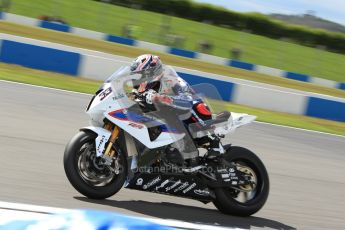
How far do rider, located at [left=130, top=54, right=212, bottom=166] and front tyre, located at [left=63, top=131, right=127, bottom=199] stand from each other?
58cm

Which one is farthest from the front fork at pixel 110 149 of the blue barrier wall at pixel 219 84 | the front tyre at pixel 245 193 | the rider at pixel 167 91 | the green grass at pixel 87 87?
the blue barrier wall at pixel 219 84

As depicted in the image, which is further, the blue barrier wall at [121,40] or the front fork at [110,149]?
the blue barrier wall at [121,40]

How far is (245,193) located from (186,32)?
28967 millimetres

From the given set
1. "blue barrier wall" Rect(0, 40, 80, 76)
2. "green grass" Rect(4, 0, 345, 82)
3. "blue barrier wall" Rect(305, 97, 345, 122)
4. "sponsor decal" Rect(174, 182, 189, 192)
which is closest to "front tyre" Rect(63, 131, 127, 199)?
"sponsor decal" Rect(174, 182, 189, 192)

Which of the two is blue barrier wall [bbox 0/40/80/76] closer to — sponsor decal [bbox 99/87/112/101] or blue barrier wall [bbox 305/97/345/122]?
blue barrier wall [bbox 305/97/345/122]

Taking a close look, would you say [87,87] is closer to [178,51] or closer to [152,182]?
[152,182]

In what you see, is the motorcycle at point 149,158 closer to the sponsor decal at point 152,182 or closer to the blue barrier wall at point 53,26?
the sponsor decal at point 152,182

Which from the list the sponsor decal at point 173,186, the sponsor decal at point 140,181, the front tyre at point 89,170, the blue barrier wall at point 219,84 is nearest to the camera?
the front tyre at point 89,170

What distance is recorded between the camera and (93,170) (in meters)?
5.88

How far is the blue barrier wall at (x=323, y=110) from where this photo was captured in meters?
15.9

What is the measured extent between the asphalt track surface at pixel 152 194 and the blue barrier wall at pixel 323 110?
133 inches

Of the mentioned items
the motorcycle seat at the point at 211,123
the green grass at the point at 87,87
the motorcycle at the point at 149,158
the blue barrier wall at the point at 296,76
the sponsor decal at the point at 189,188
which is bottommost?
the blue barrier wall at the point at 296,76

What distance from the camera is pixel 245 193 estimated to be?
6.40 metres

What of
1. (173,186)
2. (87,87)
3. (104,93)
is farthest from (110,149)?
(87,87)
